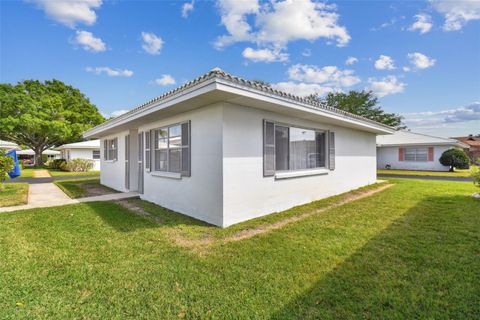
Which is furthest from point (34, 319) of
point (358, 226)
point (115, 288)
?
point (358, 226)

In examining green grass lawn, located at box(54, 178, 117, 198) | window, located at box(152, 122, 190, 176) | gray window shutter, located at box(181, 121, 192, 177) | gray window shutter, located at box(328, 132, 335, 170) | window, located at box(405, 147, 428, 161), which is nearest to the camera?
gray window shutter, located at box(181, 121, 192, 177)

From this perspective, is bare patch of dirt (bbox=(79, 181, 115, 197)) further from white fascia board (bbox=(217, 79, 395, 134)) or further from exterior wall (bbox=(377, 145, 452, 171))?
exterior wall (bbox=(377, 145, 452, 171))

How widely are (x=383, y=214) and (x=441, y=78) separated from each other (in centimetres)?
1171

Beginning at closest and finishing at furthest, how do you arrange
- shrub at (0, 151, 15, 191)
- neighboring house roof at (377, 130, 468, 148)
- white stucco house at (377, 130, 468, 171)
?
shrub at (0, 151, 15, 191)
neighboring house roof at (377, 130, 468, 148)
white stucco house at (377, 130, 468, 171)

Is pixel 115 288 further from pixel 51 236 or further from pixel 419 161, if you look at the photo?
pixel 419 161

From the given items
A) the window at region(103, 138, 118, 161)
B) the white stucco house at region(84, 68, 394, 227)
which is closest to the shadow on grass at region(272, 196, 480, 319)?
the white stucco house at region(84, 68, 394, 227)

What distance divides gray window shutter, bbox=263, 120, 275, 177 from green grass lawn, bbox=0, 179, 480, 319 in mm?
1373

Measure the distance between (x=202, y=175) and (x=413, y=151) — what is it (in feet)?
79.1

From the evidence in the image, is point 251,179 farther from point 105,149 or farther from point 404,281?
point 105,149

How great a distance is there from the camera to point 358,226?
5.39 m

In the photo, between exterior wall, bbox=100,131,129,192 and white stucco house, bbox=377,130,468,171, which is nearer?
exterior wall, bbox=100,131,129,192

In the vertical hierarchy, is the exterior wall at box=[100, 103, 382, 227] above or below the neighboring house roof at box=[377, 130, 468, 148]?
below

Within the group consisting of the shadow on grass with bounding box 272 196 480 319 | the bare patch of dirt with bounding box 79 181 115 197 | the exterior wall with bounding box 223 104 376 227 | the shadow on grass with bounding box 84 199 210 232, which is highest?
the exterior wall with bounding box 223 104 376 227

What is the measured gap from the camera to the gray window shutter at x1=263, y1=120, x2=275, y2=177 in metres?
6.19
